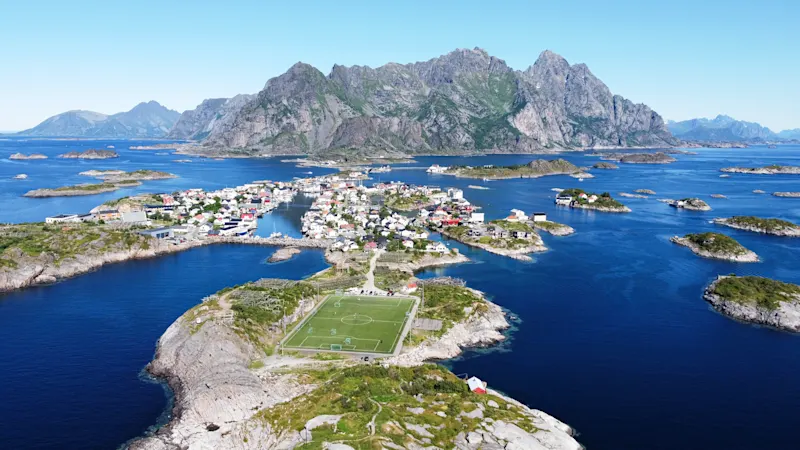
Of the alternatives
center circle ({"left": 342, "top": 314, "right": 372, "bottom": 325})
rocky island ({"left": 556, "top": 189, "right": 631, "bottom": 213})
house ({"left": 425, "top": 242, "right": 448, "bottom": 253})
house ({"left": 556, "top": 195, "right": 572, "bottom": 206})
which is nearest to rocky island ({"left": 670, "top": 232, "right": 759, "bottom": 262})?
rocky island ({"left": 556, "top": 189, "right": 631, "bottom": 213})

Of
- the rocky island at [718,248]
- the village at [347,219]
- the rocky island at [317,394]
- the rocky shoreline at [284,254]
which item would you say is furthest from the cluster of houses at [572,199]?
the rocky island at [317,394]

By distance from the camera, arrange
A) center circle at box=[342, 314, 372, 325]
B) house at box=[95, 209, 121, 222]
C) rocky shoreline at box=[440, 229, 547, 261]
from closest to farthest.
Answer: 1. center circle at box=[342, 314, 372, 325]
2. rocky shoreline at box=[440, 229, 547, 261]
3. house at box=[95, 209, 121, 222]

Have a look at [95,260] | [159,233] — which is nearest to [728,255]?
[159,233]

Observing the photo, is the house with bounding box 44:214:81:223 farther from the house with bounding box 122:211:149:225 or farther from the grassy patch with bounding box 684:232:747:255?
the grassy patch with bounding box 684:232:747:255

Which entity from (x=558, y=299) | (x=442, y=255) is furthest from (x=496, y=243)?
(x=558, y=299)

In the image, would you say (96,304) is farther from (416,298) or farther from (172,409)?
(416,298)
